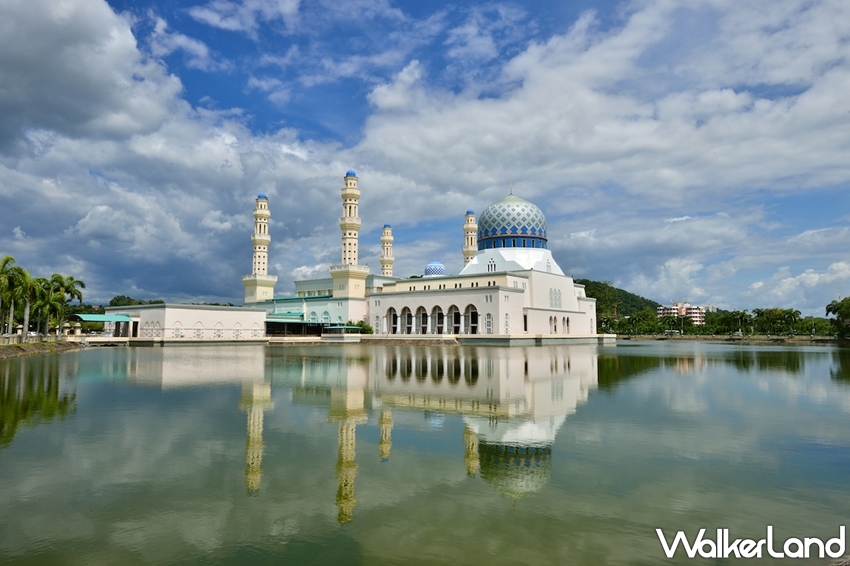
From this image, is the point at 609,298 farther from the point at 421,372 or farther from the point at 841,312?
the point at 421,372

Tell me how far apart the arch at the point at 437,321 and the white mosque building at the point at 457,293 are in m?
0.10

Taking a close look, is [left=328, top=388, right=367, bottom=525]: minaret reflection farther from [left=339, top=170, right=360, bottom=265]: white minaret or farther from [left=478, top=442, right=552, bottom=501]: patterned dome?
[left=339, top=170, right=360, bottom=265]: white minaret

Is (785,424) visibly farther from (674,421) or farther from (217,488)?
(217,488)

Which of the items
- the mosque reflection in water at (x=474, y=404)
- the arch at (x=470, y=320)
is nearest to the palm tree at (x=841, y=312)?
the arch at (x=470, y=320)

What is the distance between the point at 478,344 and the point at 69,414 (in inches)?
1443

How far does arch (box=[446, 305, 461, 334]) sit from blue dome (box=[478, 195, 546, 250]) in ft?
28.1

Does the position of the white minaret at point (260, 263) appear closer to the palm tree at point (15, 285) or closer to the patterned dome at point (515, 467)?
the palm tree at point (15, 285)

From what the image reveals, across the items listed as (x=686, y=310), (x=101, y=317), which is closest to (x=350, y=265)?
(x=101, y=317)

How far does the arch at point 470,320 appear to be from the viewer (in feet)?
172

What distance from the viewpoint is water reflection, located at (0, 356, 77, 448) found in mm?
10531

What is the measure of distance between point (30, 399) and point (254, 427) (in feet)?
22.5

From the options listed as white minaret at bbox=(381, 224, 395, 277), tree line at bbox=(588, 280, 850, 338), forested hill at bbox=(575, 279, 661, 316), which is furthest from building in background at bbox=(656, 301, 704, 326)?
white minaret at bbox=(381, 224, 395, 277)

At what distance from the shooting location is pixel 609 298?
8838cm

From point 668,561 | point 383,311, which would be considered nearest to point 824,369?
point 668,561
